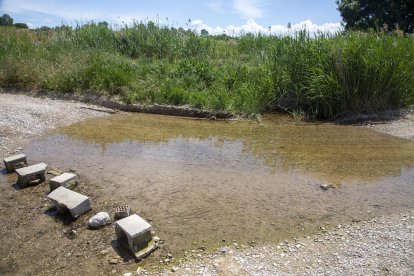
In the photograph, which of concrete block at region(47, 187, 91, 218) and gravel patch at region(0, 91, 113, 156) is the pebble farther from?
gravel patch at region(0, 91, 113, 156)

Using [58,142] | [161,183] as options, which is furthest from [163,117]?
[161,183]

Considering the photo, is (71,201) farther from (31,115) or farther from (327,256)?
(31,115)

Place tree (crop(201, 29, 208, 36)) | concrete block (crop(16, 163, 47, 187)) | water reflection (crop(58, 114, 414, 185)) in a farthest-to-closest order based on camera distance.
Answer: tree (crop(201, 29, 208, 36))
water reflection (crop(58, 114, 414, 185))
concrete block (crop(16, 163, 47, 187))

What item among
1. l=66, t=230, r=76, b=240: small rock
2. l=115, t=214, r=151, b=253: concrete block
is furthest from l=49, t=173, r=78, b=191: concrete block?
l=115, t=214, r=151, b=253: concrete block

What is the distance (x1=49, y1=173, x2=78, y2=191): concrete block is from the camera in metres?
4.00

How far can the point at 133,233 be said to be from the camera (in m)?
2.95

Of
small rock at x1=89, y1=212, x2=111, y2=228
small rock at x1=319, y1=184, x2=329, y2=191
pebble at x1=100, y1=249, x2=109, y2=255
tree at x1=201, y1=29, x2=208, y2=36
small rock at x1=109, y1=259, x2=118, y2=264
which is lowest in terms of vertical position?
small rock at x1=109, y1=259, x2=118, y2=264

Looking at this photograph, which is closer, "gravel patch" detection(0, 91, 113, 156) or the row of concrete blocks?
the row of concrete blocks

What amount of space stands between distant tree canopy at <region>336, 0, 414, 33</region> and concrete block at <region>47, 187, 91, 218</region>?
16754mm

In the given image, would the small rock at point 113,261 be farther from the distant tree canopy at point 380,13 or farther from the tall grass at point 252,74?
the distant tree canopy at point 380,13

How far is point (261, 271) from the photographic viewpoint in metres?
2.77

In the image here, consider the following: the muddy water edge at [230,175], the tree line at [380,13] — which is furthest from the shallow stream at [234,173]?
the tree line at [380,13]

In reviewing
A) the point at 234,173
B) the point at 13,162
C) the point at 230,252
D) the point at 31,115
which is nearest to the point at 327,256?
the point at 230,252

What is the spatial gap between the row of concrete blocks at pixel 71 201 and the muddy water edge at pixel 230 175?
0.55ft
